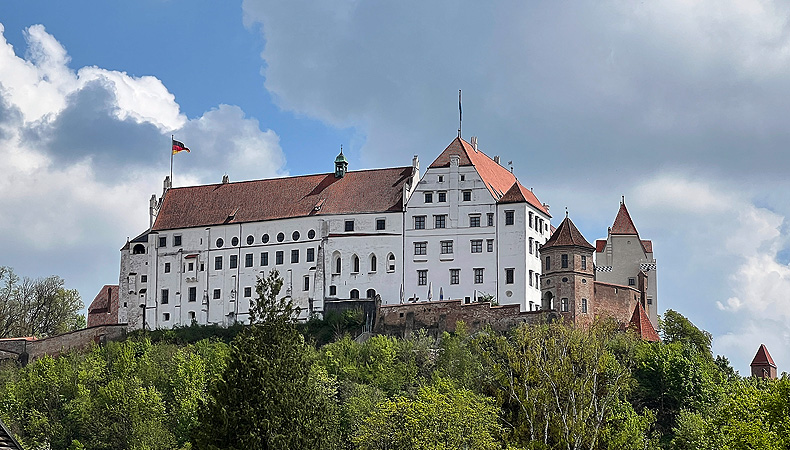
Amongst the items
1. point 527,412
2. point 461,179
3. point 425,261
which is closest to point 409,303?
point 425,261

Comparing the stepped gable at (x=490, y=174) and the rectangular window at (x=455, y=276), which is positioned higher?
the stepped gable at (x=490, y=174)

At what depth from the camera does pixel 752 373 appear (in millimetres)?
88625

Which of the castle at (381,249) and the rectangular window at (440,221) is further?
the rectangular window at (440,221)

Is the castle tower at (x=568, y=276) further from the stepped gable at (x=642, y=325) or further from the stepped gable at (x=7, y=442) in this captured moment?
the stepped gable at (x=7, y=442)

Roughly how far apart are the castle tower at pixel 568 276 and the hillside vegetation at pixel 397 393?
243 cm

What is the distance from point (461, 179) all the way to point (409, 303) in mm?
9924

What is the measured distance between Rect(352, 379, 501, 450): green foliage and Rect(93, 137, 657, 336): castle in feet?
66.2

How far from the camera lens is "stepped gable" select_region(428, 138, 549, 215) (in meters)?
83.8

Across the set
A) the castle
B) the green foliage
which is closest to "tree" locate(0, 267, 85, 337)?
the castle

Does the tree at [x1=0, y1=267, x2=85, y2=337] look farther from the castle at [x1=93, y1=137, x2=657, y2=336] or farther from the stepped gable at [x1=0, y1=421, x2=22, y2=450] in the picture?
the stepped gable at [x1=0, y1=421, x2=22, y2=450]

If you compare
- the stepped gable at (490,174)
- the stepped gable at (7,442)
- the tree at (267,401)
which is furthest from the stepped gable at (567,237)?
the stepped gable at (7,442)

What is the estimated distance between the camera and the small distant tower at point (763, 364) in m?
88.4

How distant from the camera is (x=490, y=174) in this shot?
87.7 m

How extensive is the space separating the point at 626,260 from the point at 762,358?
12.1 m
